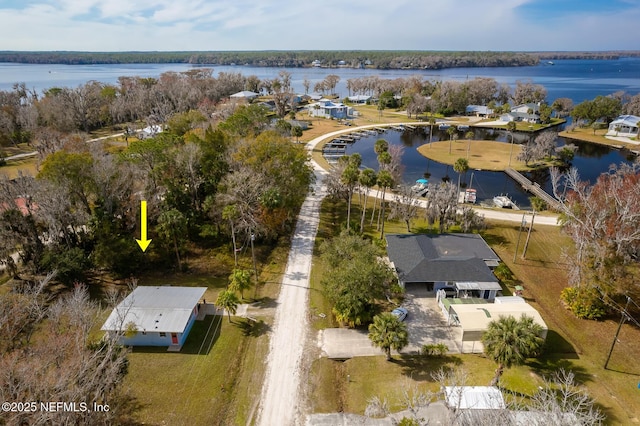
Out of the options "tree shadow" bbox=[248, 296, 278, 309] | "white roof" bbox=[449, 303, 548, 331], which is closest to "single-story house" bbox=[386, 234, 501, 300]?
"white roof" bbox=[449, 303, 548, 331]

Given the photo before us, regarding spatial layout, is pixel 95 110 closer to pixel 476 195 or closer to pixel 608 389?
pixel 476 195

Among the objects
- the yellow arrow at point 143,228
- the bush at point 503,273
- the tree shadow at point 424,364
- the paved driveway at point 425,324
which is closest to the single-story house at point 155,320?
the yellow arrow at point 143,228

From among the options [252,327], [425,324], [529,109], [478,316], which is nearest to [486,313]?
[478,316]

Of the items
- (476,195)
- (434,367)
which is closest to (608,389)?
(434,367)

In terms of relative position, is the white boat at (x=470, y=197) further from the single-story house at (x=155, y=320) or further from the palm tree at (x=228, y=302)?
the single-story house at (x=155, y=320)

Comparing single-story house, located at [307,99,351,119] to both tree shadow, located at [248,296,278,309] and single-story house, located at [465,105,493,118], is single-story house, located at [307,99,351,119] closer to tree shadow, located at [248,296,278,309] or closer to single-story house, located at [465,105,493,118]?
single-story house, located at [465,105,493,118]

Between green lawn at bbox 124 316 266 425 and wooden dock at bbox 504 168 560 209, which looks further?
wooden dock at bbox 504 168 560 209
